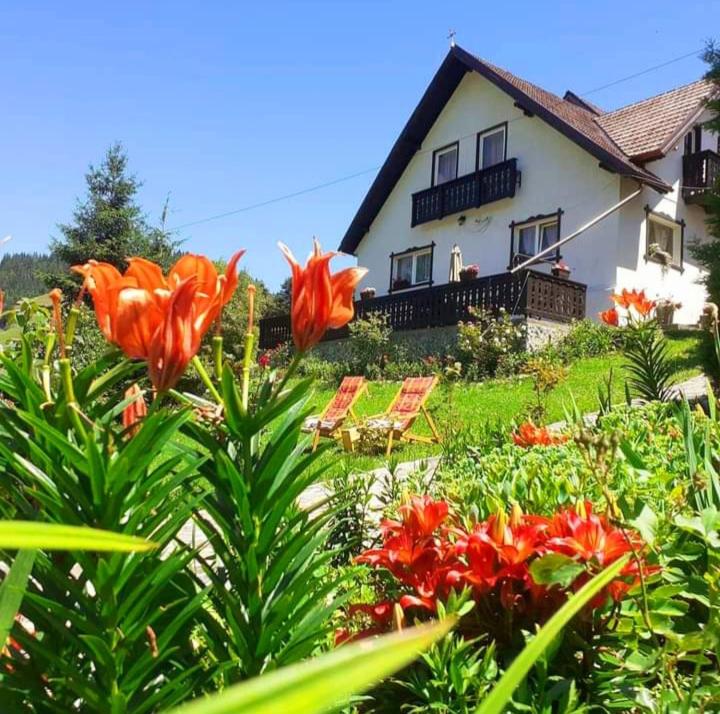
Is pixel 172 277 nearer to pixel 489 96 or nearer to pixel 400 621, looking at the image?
pixel 400 621

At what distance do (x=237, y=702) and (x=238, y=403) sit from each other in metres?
0.75

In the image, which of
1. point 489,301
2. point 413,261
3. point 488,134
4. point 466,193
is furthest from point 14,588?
point 413,261

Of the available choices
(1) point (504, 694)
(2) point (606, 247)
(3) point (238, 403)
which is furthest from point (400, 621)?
(2) point (606, 247)

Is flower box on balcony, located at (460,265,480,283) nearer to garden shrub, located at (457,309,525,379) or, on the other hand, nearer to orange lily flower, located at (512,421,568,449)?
garden shrub, located at (457,309,525,379)

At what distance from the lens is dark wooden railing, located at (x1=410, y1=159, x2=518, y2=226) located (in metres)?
19.5

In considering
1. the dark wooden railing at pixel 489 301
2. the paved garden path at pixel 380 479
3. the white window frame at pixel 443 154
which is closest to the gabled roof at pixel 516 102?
the white window frame at pixel 443 154

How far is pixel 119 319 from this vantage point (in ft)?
3.01

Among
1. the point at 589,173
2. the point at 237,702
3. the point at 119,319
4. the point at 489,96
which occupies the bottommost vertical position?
the point at 237,702

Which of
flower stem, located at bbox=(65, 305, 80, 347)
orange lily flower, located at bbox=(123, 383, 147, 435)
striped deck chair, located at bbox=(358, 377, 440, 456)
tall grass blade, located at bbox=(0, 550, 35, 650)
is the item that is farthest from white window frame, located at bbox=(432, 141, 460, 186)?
tall grass blade, located at bbox=(0, 550, 35, 650)

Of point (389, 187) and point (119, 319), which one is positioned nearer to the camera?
point (119, 319)

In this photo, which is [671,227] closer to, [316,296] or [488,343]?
[488,343]

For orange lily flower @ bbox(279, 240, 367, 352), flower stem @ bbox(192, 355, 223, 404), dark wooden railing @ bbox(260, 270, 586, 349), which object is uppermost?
dark wooden railing @ bbox(260, 270, 586, 349)

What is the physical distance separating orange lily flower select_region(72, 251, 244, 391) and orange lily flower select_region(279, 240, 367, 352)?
150 millimetres

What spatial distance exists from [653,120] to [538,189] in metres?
3.79
